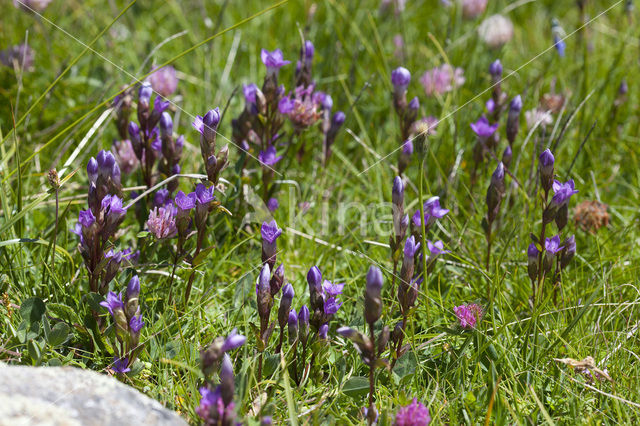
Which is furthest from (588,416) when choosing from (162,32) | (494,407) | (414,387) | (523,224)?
(162,32)

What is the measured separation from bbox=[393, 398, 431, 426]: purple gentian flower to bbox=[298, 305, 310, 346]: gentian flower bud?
1.34 ft

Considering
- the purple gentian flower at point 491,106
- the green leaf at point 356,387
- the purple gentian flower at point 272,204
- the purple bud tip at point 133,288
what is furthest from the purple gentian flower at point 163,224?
the purple gentian flower at point 491,106

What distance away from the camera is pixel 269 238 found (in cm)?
206

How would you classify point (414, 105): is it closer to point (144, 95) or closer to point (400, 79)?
point (400, 79)

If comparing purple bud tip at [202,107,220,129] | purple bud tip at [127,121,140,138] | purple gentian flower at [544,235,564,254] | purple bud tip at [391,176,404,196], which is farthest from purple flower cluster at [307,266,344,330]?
purple bud tip at [127,121,140,138]

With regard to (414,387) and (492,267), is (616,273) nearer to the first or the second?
(492,267)

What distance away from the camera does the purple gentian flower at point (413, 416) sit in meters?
1.72

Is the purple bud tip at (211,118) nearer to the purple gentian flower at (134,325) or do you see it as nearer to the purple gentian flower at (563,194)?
the purple gentian flower at (134,325)

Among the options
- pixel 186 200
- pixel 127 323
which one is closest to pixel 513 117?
pixel 186 200

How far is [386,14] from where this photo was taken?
4.34 meters

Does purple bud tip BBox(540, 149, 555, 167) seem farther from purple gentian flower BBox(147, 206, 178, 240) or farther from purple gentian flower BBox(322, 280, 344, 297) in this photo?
purple gentian flower BBox(147, 206, 178, 240)

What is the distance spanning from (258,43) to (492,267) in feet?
7.36

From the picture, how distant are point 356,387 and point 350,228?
44.5 inches

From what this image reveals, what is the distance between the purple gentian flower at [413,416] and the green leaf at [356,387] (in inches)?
8.5
